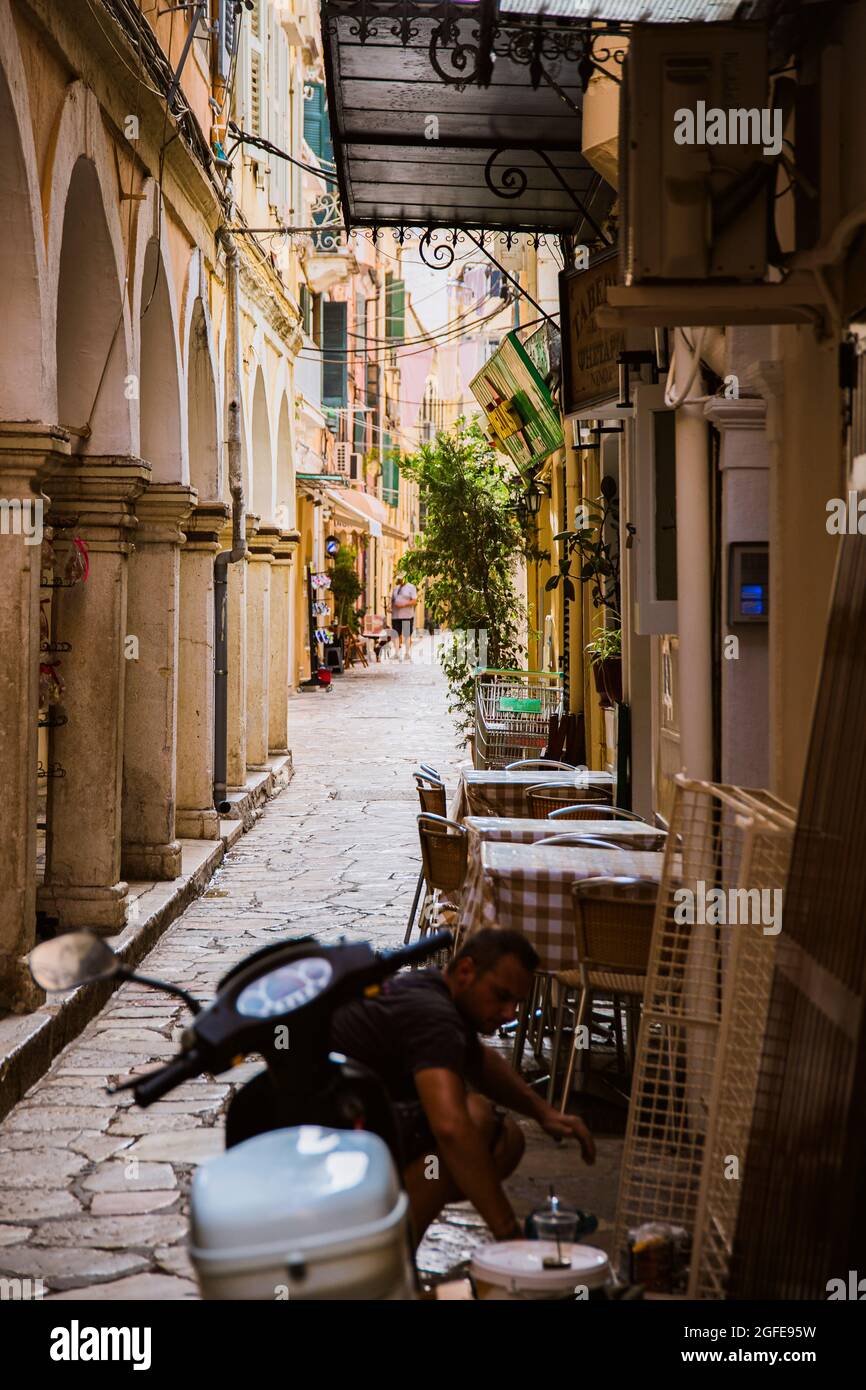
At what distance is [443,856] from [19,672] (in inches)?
88.9

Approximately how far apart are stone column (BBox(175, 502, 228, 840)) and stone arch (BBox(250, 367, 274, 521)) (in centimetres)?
541

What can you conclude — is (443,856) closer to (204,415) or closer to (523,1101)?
(523,1101)

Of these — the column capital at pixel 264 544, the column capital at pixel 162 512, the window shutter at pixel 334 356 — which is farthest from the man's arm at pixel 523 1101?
the window shutter at pixel 334 356

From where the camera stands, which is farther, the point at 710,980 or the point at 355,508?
the point at 355,508

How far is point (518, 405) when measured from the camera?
48.1 feet

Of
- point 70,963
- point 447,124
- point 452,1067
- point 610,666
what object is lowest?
point 452,1067

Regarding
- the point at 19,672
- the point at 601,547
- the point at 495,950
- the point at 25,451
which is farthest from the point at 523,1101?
the point at 601,547

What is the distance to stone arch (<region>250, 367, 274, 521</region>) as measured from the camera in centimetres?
1861

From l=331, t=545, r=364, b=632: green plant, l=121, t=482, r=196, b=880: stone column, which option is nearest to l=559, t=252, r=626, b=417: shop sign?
l=121, t=482, r=196, b=880: stone column

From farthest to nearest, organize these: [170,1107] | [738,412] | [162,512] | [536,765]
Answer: [162,512] → [536,765] → [170,1107] → [738,412]

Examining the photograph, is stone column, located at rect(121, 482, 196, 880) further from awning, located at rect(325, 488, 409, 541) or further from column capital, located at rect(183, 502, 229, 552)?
awning, located at rect(325, 488, 409, 541)

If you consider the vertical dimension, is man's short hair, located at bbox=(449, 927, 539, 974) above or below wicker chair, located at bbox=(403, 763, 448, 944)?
above

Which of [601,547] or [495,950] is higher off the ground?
[601,547]

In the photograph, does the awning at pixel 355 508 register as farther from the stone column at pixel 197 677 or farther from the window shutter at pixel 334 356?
the stone column at pixel 197 677
